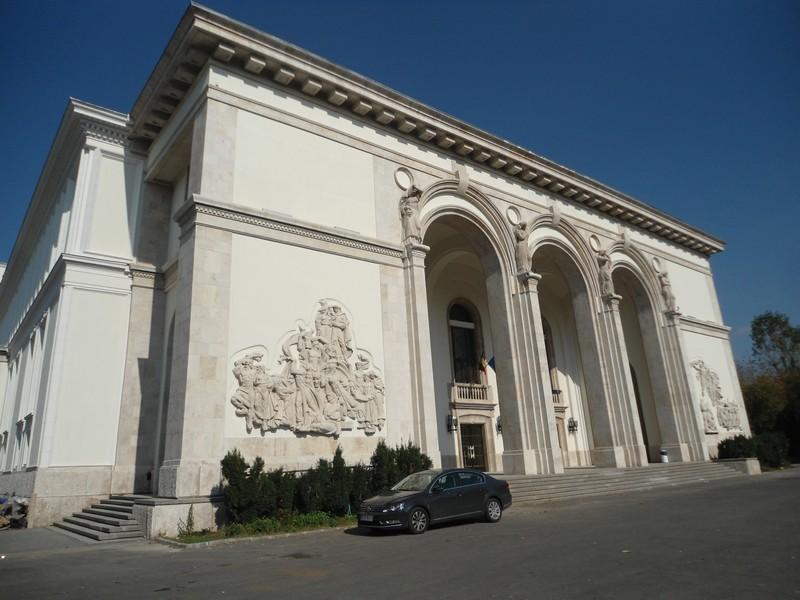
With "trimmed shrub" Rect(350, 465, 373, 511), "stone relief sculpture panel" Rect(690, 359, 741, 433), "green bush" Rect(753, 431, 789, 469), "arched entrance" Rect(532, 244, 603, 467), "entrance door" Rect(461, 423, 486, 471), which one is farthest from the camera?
"stone relief sculpture panel" Rect(690, 359, 741, 433)

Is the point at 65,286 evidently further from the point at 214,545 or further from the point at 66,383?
the point at 214,545

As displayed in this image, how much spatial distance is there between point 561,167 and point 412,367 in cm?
1182

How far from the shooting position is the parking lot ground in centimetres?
539

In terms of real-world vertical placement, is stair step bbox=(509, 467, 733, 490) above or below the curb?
above

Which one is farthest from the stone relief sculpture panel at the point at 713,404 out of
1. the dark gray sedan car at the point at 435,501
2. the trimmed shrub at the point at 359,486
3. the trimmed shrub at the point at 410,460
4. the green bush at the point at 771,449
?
the trimmed shrub at the point at 359,486

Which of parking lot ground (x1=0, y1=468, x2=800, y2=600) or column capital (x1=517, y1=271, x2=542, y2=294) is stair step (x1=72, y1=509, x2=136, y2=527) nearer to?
parking lot ground (x1=0, y1=468, x2=800, y2=600)

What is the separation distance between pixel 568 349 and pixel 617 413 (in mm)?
6123

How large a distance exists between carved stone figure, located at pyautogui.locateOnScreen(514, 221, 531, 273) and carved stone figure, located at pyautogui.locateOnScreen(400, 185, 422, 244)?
4648 millimetres

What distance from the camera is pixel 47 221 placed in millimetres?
23062

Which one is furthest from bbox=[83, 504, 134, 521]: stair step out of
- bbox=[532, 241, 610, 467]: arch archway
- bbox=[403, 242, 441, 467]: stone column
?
bbox=[532, 241, 610, 467]: arch archway

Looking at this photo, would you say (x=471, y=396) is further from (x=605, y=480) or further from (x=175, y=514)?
(x=175, y=514)

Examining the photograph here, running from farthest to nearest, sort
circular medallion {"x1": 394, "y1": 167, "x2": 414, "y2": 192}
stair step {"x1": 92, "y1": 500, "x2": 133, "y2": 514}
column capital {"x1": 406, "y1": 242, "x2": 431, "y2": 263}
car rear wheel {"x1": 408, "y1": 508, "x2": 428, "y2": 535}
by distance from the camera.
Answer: circular medallion {"x1": 394, "y1": 167, "x2": 414, "y2": 192} < column capital {"x1": 406, "y1": 242, "x2": 431, "y2": 263} < stair step {"x1": 92, "y1": 500, "x2": 133, "y2": 514} < car rear wheel {"x1": 408, "y1": 508, "x2": 428, "y2": 535}

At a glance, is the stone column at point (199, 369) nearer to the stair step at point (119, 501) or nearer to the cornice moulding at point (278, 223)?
the cornice moulding at point (278, 223)

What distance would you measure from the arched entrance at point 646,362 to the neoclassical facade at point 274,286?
398 centimetres
